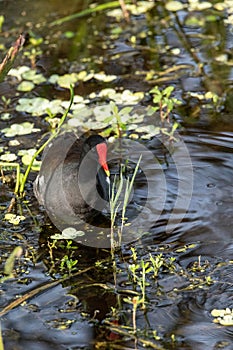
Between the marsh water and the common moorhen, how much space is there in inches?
5.2

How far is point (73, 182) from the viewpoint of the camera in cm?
416

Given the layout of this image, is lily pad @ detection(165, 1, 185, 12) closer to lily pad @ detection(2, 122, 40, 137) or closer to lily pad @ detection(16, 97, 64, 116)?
lily pad @ detection(16, 97, 64, 116)

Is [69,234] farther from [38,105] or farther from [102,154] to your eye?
[38,105]

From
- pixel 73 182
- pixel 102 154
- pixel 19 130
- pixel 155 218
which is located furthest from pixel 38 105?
pixel 155 218

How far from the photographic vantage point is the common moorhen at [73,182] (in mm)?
4125

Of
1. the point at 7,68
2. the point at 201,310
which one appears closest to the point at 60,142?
the point at 7,68

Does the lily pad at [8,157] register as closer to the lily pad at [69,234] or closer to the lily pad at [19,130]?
the lily pad at [19,130]

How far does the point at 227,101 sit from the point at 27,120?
1510 millimetres

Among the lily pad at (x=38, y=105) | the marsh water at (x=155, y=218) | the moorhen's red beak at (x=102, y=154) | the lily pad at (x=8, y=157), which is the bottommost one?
the marsh water at (x=155, y=218)

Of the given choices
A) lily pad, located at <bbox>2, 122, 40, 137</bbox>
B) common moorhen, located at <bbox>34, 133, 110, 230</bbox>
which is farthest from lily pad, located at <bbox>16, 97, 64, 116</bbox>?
common moorhen, located at <bbox>34, 133, 110, 230</bbox>

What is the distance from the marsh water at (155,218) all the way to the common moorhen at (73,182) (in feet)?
0.43

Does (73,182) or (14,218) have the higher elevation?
(73,182)

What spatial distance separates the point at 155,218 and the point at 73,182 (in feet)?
1.72

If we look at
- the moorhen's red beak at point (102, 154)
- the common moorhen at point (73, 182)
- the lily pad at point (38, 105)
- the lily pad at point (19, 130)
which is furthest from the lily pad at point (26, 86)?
the moorhen's red beak at point (102, 154)
